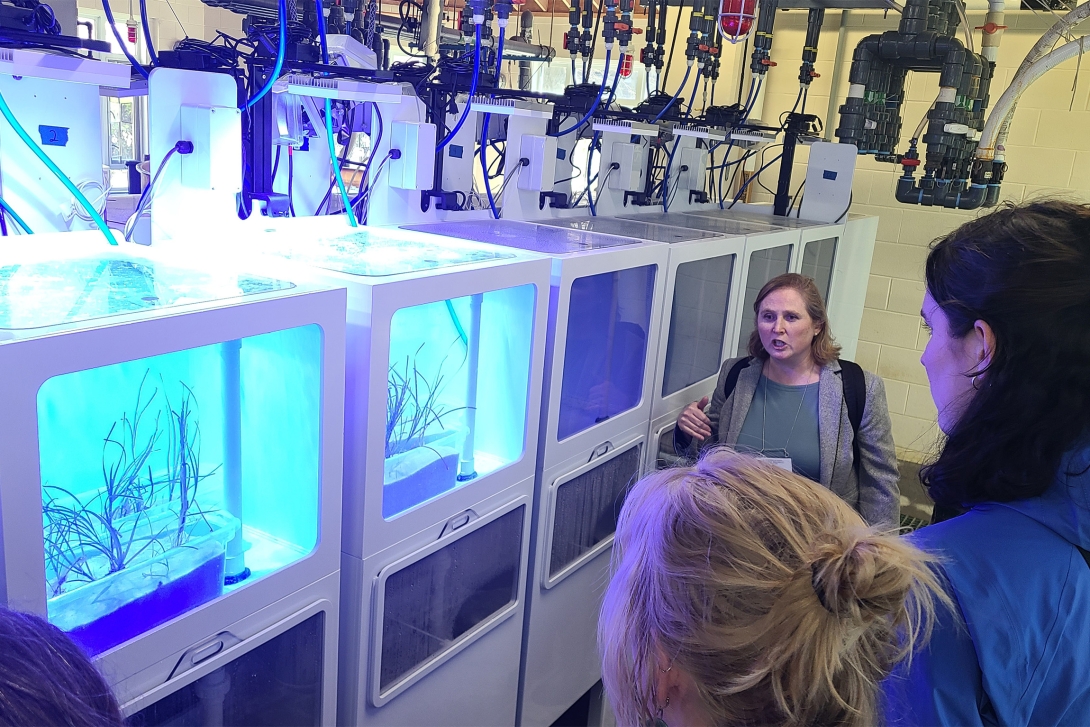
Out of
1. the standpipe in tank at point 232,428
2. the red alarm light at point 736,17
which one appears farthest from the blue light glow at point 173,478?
the red alarm light at point 736,17

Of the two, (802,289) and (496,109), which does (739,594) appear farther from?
(802,289)

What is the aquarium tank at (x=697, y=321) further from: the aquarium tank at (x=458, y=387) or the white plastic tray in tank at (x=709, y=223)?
the aquarium tank at (x=458, y=387)

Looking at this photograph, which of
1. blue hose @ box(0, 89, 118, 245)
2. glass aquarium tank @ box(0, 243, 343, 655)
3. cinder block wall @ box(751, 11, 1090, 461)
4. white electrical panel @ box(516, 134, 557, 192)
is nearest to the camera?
glass aquarium tank @ box(0, 243, 343, 655)

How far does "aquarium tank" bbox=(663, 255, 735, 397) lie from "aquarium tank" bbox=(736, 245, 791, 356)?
168mm

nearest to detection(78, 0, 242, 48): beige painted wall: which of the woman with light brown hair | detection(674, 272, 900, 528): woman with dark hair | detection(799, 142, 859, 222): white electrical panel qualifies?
detection(799, 142, 859, 222): white electrical panel

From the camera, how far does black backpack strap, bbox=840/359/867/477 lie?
2121 millimetres

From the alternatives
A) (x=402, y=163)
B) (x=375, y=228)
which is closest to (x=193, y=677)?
(x=375, y=228)

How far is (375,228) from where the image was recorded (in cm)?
189

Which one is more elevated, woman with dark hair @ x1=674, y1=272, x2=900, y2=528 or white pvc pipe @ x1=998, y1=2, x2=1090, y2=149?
white pvc pipe @ x1=998, y1=2, x2=1090, y2=149

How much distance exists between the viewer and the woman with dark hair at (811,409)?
6.96 ft

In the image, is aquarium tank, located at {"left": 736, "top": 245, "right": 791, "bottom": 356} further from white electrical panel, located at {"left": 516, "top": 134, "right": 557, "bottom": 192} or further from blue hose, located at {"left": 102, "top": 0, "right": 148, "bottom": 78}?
blue hose, located at {"left": 102, "top": 0, "right": 148, "bottom": 78}

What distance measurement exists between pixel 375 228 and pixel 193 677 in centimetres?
106

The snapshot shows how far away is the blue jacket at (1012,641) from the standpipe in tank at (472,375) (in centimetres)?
104

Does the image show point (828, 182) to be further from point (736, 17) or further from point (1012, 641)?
point (1012, 641)
